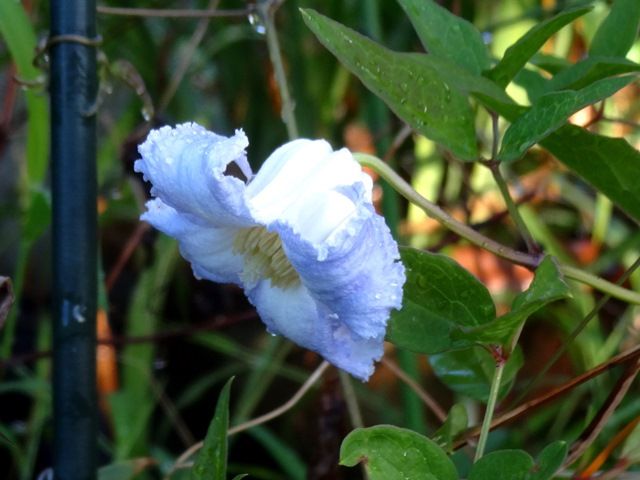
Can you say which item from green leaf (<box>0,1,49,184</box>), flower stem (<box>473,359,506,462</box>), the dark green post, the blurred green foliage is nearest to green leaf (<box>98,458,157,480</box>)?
the blurred green foliage

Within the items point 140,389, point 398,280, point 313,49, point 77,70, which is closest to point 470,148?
point 398,280

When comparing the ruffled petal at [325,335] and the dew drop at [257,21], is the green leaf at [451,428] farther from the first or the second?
the dew drop at [257,21]

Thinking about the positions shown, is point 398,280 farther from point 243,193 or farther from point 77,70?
point 77,70

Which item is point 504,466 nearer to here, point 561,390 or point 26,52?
point 561,390

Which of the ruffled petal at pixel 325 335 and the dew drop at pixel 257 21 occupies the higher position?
the dew drop at pixel 257 21

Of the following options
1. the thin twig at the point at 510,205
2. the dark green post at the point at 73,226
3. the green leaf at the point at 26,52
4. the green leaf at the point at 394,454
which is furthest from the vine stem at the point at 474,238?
the green leaf at the point at 26,52
